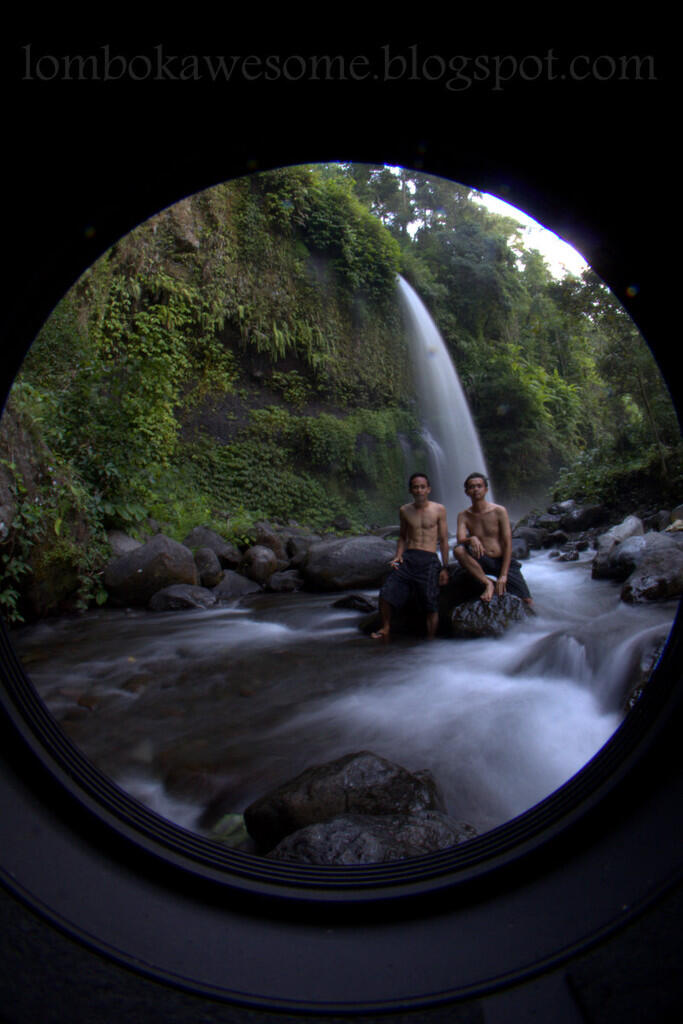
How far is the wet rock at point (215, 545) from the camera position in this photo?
→ 9758 mm

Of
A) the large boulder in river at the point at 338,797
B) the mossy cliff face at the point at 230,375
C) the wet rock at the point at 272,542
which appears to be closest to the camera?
the large boulder in river at the point at 338,797

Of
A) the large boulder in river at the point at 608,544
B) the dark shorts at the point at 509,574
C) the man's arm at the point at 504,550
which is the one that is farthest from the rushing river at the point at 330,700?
the large boulder in river at the point at 608,544

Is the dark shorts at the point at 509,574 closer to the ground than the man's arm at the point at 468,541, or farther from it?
closer to the ground

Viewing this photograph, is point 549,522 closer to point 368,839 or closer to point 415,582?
point 415,582

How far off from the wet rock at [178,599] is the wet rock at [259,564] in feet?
4.84

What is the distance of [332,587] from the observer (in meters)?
8.76

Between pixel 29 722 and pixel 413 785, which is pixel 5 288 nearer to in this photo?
pixel 29 722

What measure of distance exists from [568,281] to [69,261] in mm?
12340

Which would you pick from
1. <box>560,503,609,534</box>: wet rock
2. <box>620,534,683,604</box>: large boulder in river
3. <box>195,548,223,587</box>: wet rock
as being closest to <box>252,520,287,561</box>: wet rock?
<box>195,548,223,587</box>: wet rock

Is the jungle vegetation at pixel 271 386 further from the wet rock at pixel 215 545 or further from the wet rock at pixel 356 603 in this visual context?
the wet rock at pixel 356 603

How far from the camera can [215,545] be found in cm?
992

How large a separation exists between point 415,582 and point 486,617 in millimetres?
831

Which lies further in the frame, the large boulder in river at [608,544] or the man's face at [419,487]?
the large boulder in river at [608,544]

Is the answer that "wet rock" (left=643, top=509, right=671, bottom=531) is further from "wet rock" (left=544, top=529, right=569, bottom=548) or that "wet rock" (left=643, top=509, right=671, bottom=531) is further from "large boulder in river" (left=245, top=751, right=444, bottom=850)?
"large boulder in river" (left=245, top=751, right=444, bottom=850)
